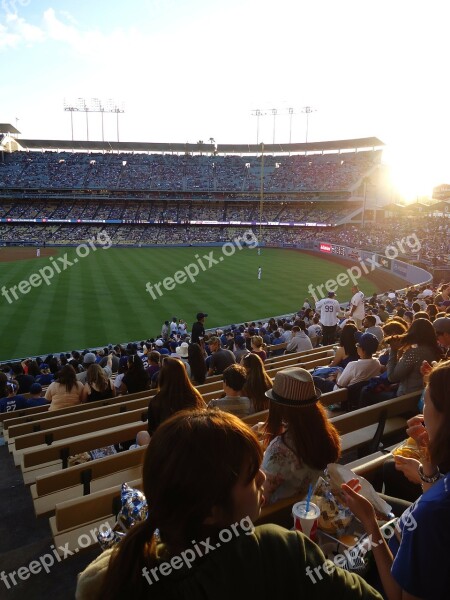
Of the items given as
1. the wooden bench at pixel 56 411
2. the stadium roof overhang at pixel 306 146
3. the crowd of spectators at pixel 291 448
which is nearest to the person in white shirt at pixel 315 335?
the crowd of spectators at pixel 291 448

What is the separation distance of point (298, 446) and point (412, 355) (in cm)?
344

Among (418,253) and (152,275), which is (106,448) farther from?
(418,253)

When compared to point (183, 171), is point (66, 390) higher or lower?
lower

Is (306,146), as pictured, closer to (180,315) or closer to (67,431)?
(180,315)

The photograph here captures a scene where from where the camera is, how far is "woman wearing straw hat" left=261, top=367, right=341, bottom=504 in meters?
3.00

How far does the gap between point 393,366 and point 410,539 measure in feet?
14.6

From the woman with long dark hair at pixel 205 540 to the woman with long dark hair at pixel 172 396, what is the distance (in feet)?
9.46

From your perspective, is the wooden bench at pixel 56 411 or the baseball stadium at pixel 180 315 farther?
the wooden bench at pixel 56 411

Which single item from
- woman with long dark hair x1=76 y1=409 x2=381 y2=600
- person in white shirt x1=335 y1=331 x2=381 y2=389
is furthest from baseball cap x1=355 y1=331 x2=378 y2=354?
woman with long dark hair x1=76 y1=409 x2=381 y2=600

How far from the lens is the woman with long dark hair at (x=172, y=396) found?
452 cm

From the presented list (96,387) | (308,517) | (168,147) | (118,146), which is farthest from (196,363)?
(118,146)

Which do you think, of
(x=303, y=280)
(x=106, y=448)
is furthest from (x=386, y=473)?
(x=303, y=280)

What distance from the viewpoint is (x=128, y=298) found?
2645 centimetres

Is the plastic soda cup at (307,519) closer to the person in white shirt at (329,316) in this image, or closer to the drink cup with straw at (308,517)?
the drink cup with straw at (308,517)
